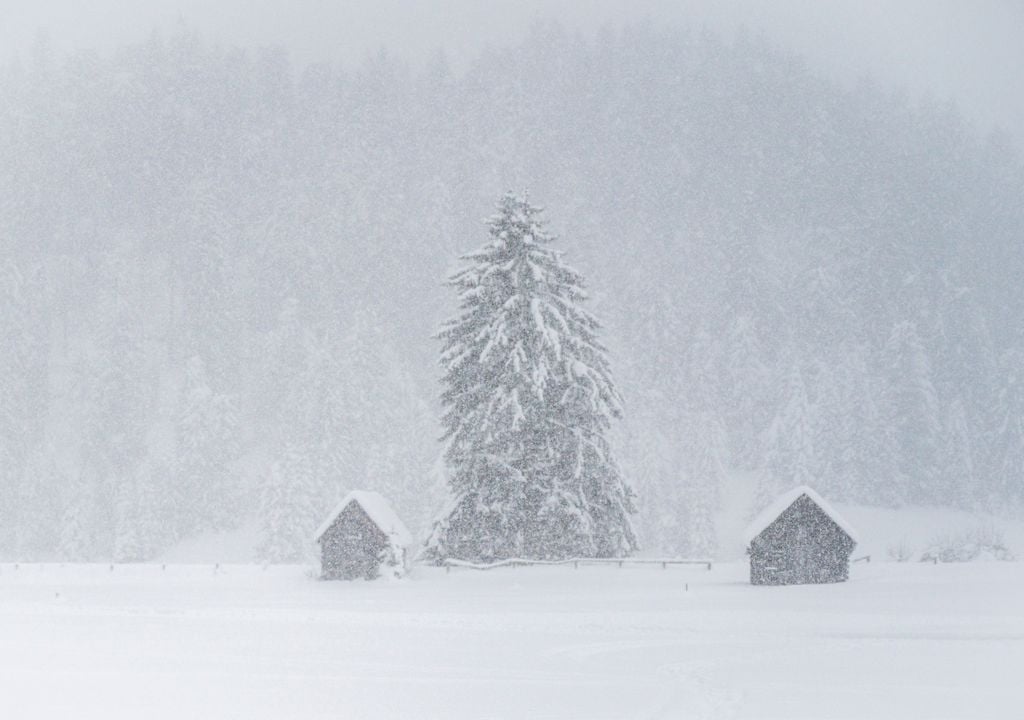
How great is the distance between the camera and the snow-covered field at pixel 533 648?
629 inches

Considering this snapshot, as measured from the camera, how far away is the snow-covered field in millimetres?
15984

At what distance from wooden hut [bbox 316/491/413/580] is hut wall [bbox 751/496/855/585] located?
1432cm

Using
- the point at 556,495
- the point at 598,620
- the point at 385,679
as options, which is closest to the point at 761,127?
the point at 556,495

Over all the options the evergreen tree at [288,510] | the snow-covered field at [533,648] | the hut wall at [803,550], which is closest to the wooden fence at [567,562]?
the snow-covered field at [533,648]

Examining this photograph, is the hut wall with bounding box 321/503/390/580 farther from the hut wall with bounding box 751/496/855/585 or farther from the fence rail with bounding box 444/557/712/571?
the hut wall with bounding box 751/496/855/585

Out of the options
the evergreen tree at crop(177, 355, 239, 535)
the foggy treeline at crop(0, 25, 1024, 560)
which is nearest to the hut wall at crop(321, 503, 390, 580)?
the foggy treeline at crop(0, 25, 1024, 560)

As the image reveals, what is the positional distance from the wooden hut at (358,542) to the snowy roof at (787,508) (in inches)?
552

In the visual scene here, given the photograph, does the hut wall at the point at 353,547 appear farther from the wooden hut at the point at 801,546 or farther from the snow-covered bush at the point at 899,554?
the snow-covered bush at the point at 899,554

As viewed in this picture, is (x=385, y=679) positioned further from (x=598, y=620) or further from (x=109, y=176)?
(x=109, y=176)

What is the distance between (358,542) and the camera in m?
42.5

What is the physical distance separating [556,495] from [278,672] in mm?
22140

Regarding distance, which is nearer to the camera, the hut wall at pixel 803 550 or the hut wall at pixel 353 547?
the hut wall at pixel 803 550

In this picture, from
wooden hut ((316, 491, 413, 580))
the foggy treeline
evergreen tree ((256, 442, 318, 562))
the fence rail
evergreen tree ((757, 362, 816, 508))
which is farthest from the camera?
the foggy treeline

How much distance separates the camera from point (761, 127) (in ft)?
454
